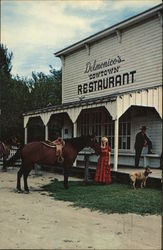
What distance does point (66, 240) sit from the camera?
564 cm

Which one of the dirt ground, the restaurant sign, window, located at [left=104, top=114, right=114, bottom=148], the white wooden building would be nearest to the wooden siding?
the white wooden building

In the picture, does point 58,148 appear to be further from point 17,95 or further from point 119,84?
point 17,95

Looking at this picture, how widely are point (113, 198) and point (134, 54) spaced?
8227mm

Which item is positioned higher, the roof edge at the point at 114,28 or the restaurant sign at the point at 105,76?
the roof edge at the point at 114,28

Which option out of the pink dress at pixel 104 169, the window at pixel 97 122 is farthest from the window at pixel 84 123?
the pink dress at pixel 104 169

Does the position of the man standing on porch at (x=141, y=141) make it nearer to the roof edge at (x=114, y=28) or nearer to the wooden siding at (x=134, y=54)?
the wooden siding at (x=134, y=54)

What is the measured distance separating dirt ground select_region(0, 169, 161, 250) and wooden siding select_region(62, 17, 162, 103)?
25.5ft

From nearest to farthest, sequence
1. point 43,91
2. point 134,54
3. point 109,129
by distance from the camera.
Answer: point 134,54 < point 109,129 < point 43,91

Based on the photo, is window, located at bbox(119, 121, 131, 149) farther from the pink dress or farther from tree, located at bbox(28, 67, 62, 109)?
tree, located at bbox(28, 67, 62, 109)

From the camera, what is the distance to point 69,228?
253 inches

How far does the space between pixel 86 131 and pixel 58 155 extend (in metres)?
7.97

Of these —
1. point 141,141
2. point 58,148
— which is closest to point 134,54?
point 141,141

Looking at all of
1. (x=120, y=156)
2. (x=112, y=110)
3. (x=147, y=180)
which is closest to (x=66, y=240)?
(x=147, y=180)

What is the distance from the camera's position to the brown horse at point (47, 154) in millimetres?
11602
